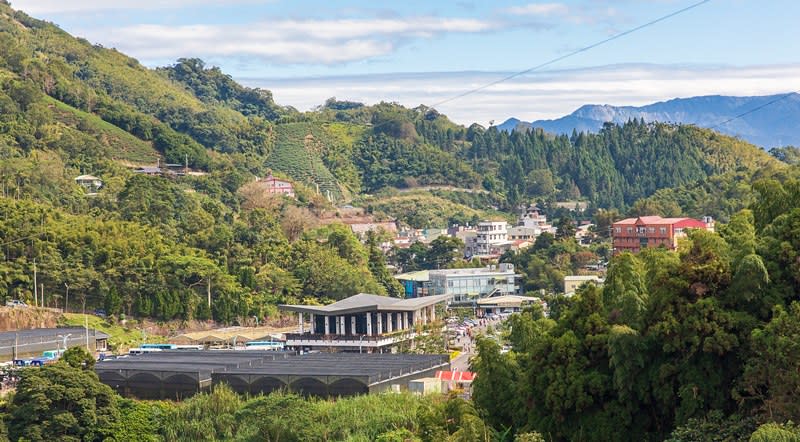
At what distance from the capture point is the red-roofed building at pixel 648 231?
52.4 meters

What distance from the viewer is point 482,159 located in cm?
9119

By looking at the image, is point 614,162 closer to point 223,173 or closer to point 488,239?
point 488,239

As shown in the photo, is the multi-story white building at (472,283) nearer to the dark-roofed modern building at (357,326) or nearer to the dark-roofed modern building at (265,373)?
the dark-roofed modern building at (357,326)

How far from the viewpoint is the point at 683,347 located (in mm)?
16969

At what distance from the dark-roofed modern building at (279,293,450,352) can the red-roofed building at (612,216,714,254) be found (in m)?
16.3

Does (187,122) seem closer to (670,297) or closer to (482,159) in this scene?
(482,159)

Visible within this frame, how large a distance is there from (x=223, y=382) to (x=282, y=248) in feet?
67.0

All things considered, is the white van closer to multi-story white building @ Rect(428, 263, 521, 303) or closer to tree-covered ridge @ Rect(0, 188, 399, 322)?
tree-covered ridge @ Rect(0, 188, 399, 322)

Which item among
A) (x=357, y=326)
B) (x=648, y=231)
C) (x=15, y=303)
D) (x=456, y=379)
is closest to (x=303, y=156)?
(x=648, y=231)

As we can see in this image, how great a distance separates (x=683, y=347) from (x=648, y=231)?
3677 cm

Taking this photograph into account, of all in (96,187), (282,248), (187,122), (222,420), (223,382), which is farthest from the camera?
(187,122)

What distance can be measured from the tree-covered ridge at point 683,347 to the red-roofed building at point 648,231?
3327cm

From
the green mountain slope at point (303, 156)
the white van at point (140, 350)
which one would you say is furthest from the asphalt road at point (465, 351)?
the green mountain slope at point (303, 156)

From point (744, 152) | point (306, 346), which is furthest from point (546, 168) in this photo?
point (306, 346)
